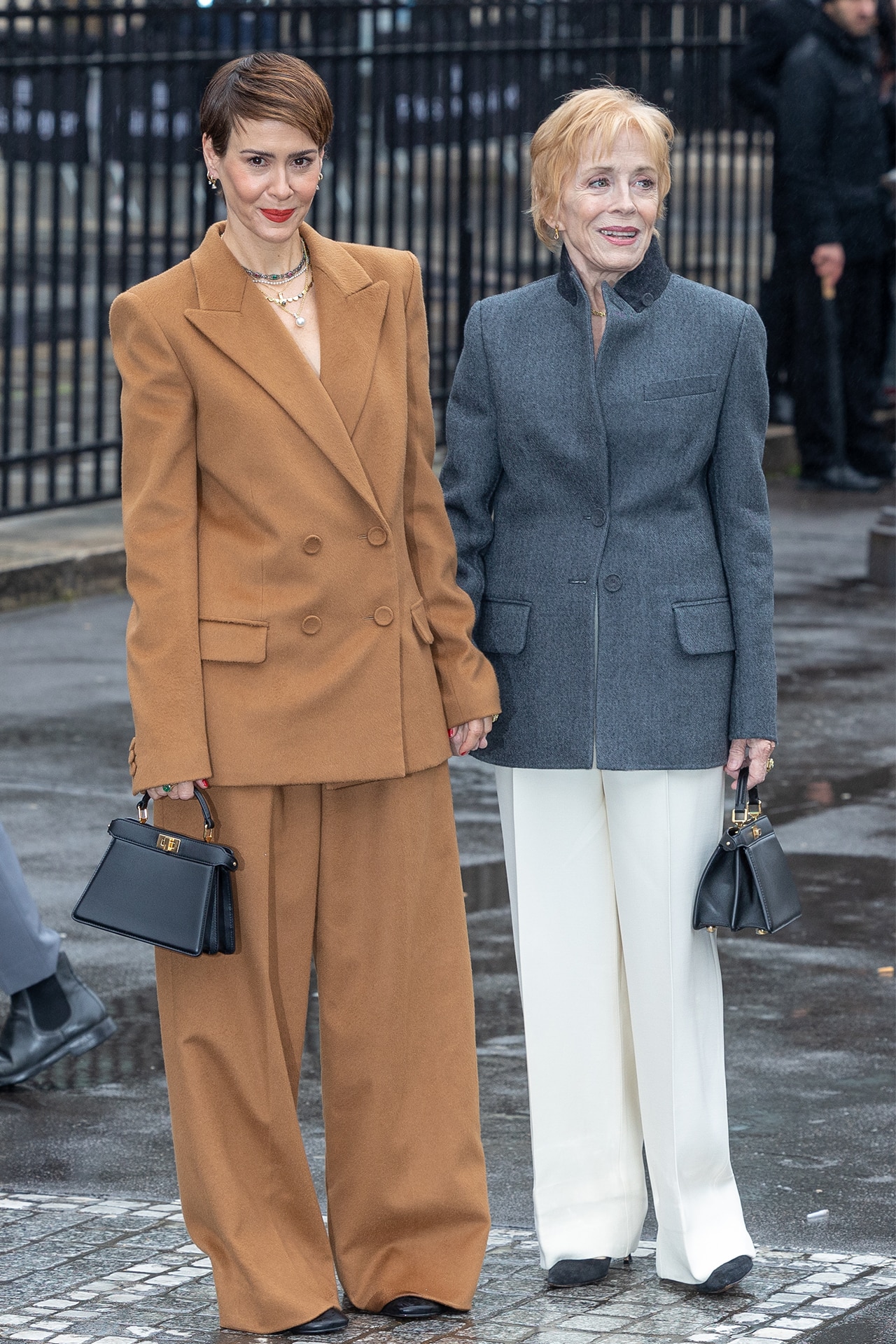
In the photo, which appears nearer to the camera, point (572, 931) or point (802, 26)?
point (572, 931)

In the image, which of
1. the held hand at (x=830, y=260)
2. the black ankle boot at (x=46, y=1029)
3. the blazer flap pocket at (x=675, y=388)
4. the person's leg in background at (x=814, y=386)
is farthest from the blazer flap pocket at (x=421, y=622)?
the person's leg in background at (x=814, y=386)

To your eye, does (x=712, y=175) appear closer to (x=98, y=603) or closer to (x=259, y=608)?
(x=98, y=603)

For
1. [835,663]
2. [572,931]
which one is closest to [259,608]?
[572,931]

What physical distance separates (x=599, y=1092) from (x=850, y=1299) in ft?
1.73

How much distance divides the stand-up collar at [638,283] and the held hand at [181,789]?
3.30 feet

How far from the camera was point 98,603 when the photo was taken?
10.1 meters

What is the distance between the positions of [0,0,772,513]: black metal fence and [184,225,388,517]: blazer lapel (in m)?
6.38

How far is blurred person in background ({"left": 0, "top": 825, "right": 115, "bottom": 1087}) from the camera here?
16.7ft

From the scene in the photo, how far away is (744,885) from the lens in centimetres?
396

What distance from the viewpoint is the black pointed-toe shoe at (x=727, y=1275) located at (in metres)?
3.96

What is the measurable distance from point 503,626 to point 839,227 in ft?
28.1

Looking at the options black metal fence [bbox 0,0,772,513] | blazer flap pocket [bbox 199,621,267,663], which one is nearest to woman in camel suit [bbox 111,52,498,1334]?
blazer flap pocket [bbox 199,621,267,663]

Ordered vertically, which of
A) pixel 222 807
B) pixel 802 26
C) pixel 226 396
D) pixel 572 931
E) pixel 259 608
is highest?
pixel 802 26

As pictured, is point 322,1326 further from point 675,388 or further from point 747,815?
point 675,388
